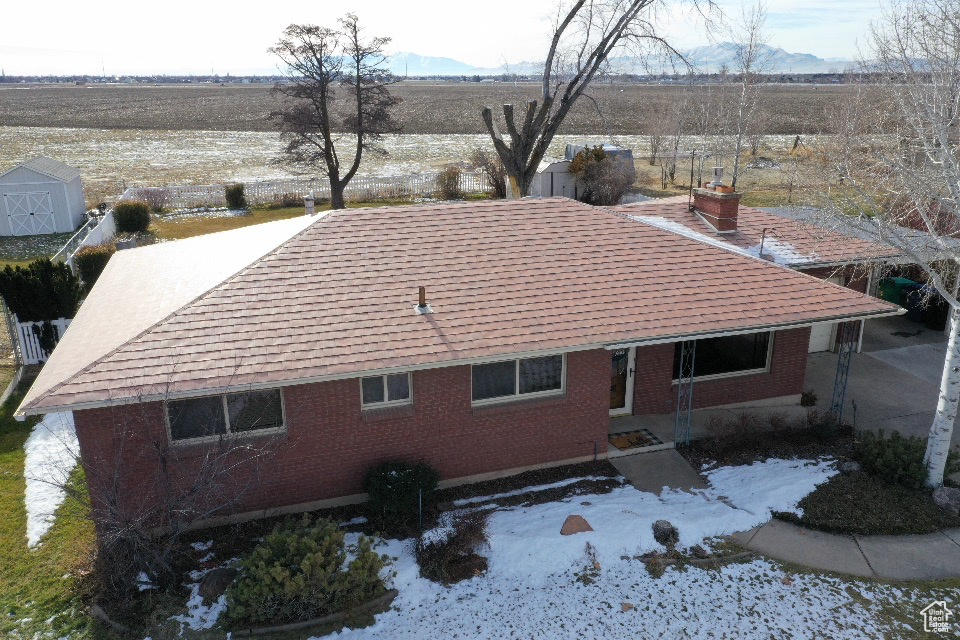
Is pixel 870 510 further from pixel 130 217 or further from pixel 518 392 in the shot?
pixel 130 217

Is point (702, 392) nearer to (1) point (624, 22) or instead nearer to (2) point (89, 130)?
(1) point (624, 22)

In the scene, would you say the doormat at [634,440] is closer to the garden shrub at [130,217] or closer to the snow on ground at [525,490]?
the snow on ground at [525,490]

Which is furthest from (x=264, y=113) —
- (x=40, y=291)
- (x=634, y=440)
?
(x=634, y=440)

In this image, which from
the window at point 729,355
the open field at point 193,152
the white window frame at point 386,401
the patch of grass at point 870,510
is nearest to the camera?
the patch of grass at point 870,510

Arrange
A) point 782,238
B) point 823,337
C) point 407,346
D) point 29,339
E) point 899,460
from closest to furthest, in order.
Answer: point 407,346, point 899,460, point 29,339, point 782,238, point 823,337

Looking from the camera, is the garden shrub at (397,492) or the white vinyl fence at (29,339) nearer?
the garden shrub at (397,492)

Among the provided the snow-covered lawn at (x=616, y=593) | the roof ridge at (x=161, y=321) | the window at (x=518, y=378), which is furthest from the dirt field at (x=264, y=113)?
the snow-covered lawn at (x=616, y=593)

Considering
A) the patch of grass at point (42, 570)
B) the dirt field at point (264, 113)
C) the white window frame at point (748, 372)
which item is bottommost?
the patch of grass at point (42, 570)
